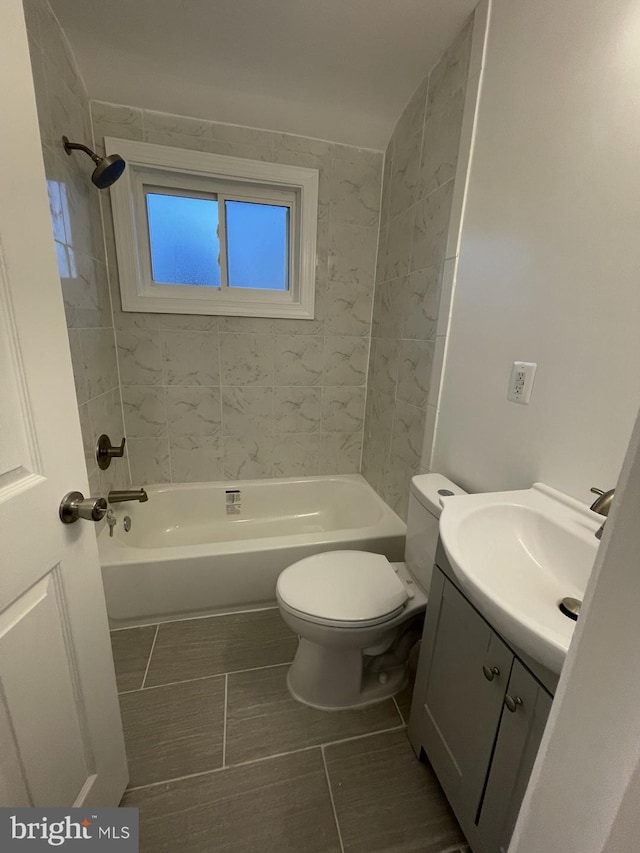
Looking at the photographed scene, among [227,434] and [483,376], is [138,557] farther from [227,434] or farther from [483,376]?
[483,376]

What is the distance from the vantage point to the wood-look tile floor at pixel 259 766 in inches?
36.0

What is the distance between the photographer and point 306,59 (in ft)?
4.62

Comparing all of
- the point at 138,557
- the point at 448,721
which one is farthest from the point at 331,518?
the point at 448,721

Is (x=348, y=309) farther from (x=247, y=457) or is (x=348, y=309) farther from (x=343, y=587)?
(x=343, y=587)

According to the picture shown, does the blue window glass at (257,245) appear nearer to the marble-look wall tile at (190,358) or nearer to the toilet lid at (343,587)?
the marble-look wall tile at (190,358)

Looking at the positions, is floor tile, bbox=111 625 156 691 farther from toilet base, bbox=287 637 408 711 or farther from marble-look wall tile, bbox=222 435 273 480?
marble-look wall tile, bbox=222 435 273 480

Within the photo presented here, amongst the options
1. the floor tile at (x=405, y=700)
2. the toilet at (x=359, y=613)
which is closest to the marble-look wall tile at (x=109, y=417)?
the toilet at (x=359, y=613)

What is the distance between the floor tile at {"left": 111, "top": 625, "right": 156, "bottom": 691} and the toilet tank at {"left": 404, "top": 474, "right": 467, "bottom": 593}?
111 cm

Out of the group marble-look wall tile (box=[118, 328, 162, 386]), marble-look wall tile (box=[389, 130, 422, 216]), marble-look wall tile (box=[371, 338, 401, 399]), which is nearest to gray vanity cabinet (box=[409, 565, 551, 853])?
marble-look wall tile (box=[371, 338, 401, 399])

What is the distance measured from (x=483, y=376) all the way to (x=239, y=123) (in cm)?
173

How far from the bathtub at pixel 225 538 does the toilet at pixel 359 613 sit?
359 mm

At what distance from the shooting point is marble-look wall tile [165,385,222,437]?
6.63ft

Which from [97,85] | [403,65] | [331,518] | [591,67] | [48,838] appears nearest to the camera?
[48,838]

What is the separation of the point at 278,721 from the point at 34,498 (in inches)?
43.8
